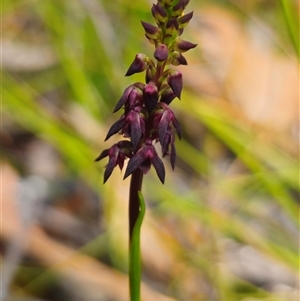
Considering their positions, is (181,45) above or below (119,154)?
above

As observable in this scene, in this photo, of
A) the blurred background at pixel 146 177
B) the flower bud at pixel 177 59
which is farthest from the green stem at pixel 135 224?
the blurred background at pixel 146 177

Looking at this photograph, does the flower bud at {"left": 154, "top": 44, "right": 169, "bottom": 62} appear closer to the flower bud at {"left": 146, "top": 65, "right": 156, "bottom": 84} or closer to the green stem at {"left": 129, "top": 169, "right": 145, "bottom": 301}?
the flower bud at {"left": 146, "top": 65, "right": 156, "bottom": 84}

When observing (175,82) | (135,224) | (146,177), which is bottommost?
(135,224)

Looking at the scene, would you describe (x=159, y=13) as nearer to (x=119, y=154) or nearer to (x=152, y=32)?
(x=152, y=32)

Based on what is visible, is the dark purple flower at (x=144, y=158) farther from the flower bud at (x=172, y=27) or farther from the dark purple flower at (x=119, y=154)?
the flower bud at (x=172, y=27)

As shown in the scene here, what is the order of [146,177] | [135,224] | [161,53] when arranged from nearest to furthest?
[161,53] → [135,224] → [146,177]

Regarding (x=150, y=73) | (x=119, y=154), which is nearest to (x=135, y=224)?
(x=119, y=154)

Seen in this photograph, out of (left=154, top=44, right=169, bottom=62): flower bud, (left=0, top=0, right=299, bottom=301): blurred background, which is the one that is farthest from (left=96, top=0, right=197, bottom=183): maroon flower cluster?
(left=0, top=0, right=299, bottom=301): blurred background
